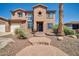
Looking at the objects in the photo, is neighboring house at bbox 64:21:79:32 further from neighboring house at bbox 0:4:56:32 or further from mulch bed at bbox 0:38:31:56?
mulch bed at bbox 0:38:31:56

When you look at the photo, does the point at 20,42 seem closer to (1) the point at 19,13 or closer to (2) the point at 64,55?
(1) the point at 19,13

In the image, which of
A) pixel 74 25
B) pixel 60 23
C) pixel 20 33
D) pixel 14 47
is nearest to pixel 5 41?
pixel 14 47

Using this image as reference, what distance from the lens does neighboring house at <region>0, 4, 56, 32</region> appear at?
4.86 metres

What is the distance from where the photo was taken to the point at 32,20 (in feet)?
16.1

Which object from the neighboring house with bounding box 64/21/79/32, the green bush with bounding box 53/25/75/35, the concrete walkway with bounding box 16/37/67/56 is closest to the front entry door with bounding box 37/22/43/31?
the green bush with bounding box 53/25/75/35

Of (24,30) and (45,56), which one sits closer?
(45,56)

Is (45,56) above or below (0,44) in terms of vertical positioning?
below

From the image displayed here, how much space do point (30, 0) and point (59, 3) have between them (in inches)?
36.2

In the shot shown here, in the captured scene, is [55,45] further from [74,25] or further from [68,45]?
[74,25]

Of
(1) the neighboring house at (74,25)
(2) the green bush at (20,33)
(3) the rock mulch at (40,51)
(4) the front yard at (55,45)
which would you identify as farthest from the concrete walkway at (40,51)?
(1) the neighboring house at (74,25)

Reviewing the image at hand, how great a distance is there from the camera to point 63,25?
491cm

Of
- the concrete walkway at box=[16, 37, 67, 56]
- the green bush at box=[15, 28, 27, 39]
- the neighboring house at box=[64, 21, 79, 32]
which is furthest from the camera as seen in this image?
the green bush at box=[15, 28, 27, 39]

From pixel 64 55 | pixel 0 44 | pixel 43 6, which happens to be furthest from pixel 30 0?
pixel 64 55

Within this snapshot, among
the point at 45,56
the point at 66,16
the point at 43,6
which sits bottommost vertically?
the point at 45,56
